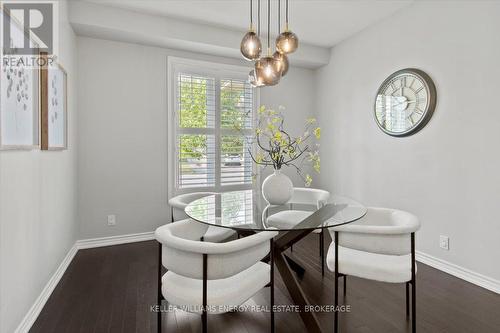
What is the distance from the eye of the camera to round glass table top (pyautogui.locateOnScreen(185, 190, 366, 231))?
1.76 metres

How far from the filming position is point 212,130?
13.3 ft

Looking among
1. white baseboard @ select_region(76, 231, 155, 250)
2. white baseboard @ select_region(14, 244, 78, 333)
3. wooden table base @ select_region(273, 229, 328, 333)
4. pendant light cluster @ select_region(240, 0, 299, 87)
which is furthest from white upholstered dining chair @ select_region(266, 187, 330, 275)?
white baseboard @ select_region(76, 231, 155, 250)

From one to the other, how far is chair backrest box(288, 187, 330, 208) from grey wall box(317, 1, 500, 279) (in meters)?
1.13

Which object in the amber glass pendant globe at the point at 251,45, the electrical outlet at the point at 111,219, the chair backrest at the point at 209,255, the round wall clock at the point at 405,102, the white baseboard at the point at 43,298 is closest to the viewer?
the chair backrest at the point at 209,255

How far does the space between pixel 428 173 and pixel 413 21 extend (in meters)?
1.67

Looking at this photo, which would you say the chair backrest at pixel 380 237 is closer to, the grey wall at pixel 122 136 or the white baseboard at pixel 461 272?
the white baseboard at pixel 461 272

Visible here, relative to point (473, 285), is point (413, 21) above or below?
above

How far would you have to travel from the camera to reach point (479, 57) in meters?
2.54

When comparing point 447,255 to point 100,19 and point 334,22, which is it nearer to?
Answer: point 334,22

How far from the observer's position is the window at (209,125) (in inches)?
153

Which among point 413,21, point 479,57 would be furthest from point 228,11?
point 479,57

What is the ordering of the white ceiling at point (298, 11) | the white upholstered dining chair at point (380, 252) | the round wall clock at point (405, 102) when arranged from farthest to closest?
the white ceiling at point (298, 11)
the round wall clock at point (405, 102)
the white upholstered dining chair at point (380, 252)

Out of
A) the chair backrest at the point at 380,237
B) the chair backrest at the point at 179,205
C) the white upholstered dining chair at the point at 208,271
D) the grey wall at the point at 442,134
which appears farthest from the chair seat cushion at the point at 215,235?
the grey wall at the point at 442,134

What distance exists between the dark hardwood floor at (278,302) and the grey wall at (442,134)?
0.53 m
